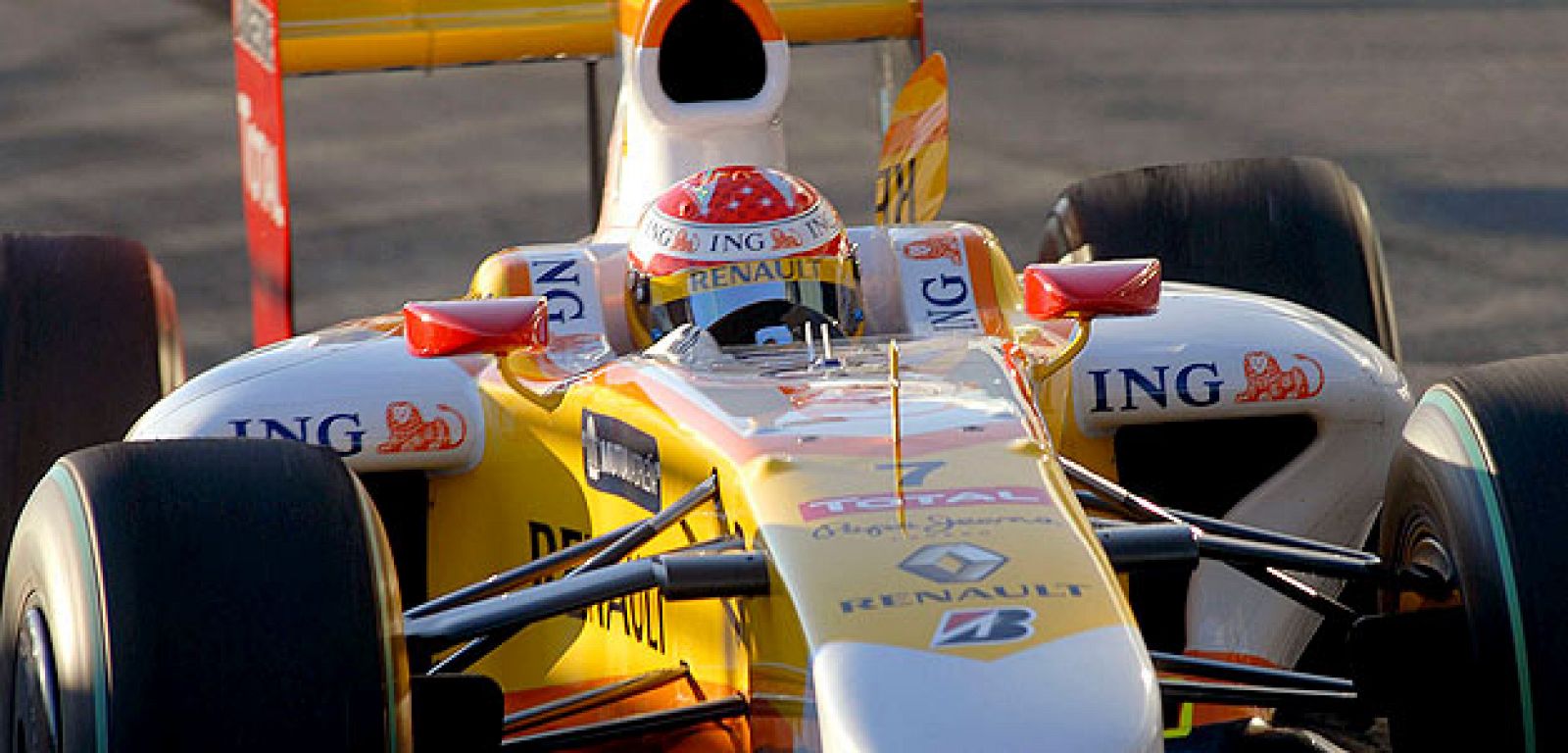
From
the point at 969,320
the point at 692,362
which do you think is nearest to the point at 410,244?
the point at 969,320

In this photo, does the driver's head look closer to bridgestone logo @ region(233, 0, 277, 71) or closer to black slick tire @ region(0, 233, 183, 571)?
black slick tire @ region(0, 233, 183, 571)

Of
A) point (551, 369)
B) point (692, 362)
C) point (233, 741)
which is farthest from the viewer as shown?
point (551, 369)

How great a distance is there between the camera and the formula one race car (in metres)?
4.22

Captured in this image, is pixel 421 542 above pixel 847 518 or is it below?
below

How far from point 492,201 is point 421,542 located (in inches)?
284

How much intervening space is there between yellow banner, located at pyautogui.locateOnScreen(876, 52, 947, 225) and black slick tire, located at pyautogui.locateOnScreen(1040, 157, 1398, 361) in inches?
16.1

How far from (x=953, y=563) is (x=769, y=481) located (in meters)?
0.43

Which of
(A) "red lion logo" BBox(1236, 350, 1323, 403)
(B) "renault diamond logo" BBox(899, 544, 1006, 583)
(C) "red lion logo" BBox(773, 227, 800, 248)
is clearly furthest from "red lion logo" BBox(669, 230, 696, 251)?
(B) "renault diamond logo" BBox(899, 544, 1006, 583)

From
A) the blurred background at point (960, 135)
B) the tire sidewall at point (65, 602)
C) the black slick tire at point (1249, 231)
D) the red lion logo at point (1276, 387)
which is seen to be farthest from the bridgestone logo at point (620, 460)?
the blurred background at point (960, 135)

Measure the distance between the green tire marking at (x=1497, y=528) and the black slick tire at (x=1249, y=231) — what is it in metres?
2.35

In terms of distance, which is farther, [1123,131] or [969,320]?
[1123,131]

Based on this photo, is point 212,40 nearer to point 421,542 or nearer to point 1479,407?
point 421,542

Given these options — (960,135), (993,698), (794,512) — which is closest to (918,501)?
(794,512)

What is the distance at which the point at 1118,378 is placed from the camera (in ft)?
19.5
